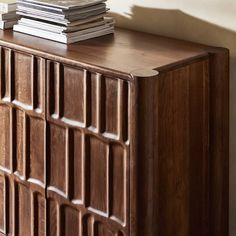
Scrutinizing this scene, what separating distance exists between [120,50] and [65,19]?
0.19 metres

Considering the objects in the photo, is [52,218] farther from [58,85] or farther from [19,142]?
[58,85]

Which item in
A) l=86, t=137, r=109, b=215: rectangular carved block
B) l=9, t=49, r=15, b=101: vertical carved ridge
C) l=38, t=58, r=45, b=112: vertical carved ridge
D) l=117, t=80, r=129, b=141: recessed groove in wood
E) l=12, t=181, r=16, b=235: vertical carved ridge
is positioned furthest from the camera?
l=12, t=181, r=16, b=235: vertical carved ridge

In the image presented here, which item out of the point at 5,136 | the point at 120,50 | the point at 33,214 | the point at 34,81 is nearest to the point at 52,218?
the point at 33,214

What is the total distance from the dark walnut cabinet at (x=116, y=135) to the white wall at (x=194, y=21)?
4cm

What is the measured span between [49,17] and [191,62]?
440 millimetres

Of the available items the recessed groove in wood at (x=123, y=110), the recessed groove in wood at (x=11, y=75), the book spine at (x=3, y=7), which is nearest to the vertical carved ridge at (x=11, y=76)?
the recessed groove in wood at (x=11, y=75)

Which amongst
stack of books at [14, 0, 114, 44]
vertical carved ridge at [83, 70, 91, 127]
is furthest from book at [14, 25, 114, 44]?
vertical carved ridge at [83, 70, 91, 127]

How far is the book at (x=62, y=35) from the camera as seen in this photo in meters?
2.05

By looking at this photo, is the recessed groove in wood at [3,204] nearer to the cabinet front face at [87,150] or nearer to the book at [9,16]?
the cabinet front face at [87,150]

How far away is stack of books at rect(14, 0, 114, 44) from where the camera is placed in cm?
205

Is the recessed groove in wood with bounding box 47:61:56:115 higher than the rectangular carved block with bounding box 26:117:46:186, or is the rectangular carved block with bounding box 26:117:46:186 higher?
the recessed groove in wood with bounding box 47:61:56:115

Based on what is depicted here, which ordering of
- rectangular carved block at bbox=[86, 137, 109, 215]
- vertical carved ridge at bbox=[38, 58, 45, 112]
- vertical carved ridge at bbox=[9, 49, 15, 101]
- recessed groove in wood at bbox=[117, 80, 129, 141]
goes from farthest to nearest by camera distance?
vertical carved ridge at bbox=[9, 49, 15, 101] < vertical carved ridge at bbox=[38, 58, 45, 112] < rectangular carved block at bbox=[86, 137, 109, 215] < recessed groove in wood at bbox=[117, 80, 129, 141]

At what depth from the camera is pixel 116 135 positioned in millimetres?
1830

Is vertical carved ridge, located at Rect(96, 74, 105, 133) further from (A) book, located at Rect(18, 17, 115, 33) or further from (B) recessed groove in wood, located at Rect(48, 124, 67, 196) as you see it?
(A) book, located at Rect(18, 17, 115, 33)
